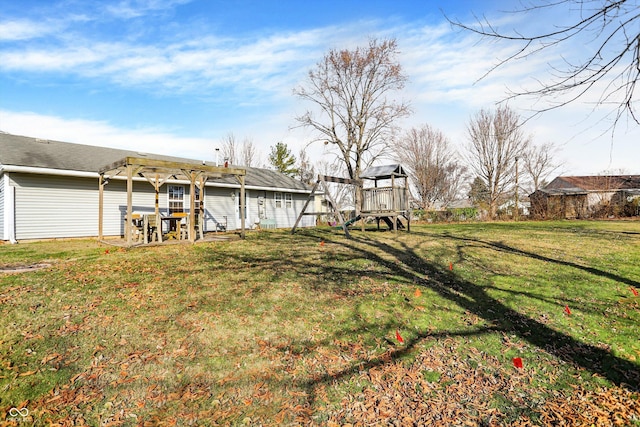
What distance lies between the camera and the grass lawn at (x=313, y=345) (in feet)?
9.83

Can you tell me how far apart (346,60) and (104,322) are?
86.9ft

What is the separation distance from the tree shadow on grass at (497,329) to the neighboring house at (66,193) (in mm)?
11256

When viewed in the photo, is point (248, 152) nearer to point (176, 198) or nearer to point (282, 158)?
point (282, 158)

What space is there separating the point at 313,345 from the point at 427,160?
3362 cm

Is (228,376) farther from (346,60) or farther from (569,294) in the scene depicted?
(346,60)

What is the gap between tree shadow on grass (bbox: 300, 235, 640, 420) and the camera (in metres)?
3.63

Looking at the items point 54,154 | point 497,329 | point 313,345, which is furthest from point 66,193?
point 497,329

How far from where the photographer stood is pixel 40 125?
19.7 m

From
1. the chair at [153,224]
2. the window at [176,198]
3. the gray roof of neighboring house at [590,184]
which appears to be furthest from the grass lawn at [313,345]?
the gray roof of neighboring house at [590,184]

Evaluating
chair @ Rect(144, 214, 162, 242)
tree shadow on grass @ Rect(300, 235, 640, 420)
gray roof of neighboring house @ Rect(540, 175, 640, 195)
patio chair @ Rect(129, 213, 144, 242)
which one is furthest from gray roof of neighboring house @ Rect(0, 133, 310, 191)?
gray roof of neighboring house @ Rect(540, 175, 640, 195)

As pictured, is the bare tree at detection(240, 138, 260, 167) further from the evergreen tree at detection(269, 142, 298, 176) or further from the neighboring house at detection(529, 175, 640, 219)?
the neighboring house at detection(529, 175, 640, 219)

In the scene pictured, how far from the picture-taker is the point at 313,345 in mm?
4031

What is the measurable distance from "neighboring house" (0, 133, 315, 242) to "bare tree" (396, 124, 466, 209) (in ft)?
77.2

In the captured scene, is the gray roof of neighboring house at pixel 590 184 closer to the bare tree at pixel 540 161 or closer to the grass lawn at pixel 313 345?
the bare tree at pixel 540 161
